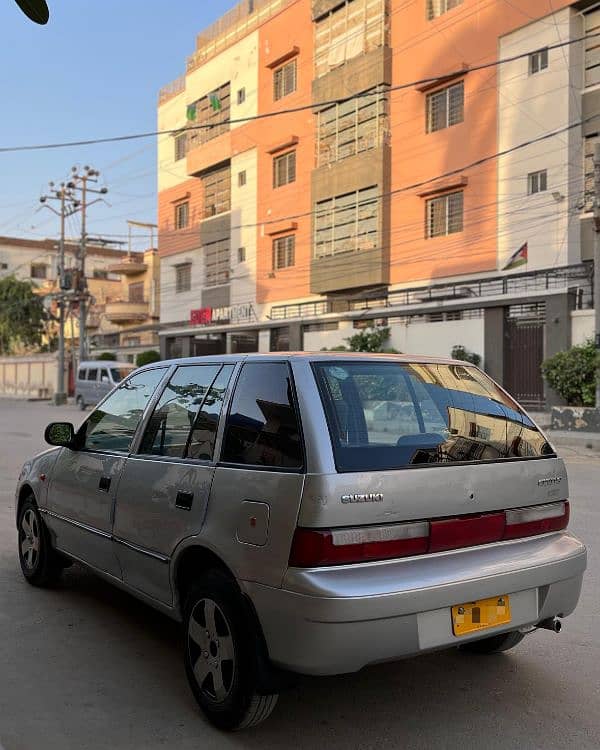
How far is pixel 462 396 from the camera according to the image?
376 centimetres

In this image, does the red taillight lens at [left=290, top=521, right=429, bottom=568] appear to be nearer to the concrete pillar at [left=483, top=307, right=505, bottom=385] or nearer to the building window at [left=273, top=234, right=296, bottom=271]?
the concrete pillar at [left=483, top=307, right=505, bottom=385]

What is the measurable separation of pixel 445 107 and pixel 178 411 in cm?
2675

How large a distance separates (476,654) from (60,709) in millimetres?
2169

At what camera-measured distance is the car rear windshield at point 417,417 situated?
3.21 m

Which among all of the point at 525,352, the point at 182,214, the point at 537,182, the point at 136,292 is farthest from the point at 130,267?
the point at 525,352

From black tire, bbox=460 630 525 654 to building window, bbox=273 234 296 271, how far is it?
32.4 m

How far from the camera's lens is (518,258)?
25.0m

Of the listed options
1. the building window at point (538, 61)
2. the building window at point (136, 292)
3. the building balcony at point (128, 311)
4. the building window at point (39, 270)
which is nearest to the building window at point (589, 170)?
the building window at point (538, 61)

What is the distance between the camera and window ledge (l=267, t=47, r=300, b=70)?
116ft

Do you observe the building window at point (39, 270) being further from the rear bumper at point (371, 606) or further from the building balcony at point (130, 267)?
the rear bumper at point (371, 606)

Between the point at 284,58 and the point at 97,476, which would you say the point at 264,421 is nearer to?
the point at 97,476

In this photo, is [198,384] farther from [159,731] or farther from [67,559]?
[67,559]

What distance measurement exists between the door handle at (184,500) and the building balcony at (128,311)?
56771 millimetres

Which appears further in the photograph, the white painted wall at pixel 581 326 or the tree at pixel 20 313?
the tree at pixel 20 313
